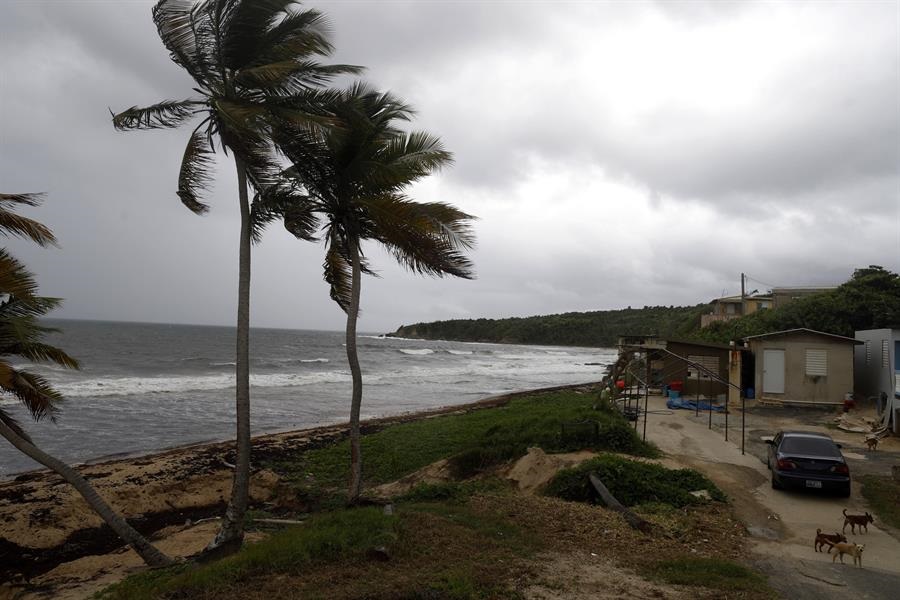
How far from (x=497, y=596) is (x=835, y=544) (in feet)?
16.7

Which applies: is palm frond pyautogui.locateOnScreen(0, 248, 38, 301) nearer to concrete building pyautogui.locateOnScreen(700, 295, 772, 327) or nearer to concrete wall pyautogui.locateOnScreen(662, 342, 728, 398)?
concrete wall pyautogui.locateOnScreen(662, 342, 728, 398)

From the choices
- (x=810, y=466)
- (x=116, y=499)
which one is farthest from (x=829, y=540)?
(x=116, y=499)

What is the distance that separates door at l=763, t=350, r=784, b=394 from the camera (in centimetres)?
2292

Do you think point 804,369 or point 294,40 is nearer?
point 294,40

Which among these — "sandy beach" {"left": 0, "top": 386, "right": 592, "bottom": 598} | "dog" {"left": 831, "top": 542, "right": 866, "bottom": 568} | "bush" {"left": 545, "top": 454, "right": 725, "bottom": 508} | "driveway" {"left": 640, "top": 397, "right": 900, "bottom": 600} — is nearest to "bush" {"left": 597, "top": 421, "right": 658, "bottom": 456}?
"driveway" {"left": 640, "top": 397, "right": 900, "bottom": 600}

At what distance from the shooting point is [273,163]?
32.0 ft

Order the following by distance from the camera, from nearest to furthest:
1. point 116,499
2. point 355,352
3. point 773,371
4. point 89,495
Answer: point 89,495, point 355,352, point 116,499, point 773,371

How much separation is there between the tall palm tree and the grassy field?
2000 millimetres

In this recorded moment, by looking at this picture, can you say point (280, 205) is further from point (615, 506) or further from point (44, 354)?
point (615, 506)

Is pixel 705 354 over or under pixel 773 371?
over

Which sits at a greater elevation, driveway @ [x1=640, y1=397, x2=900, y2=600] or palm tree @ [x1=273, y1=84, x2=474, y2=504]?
palm tree @ [x1=273, y1=84, x2=474, y2=504]

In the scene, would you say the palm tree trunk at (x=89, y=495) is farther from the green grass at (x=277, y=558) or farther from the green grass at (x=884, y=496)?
the green grass at (x=884, y=496)

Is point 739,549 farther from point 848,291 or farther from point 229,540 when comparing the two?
point 848,291

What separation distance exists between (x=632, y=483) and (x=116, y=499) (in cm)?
1144
